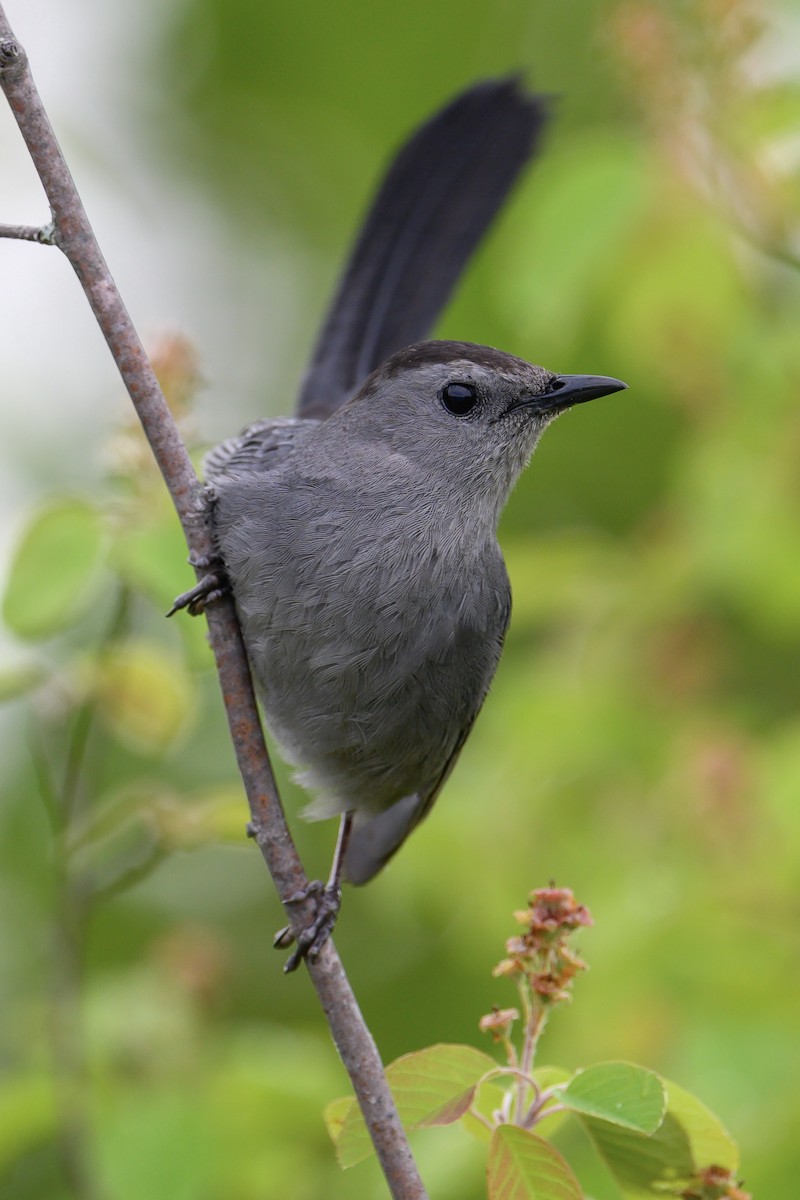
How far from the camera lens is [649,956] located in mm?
3232

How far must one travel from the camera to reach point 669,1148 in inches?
75.6

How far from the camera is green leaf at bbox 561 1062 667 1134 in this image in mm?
1735

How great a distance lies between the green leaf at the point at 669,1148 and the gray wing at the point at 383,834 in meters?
1.39

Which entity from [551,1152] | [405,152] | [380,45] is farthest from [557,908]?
[380,45]

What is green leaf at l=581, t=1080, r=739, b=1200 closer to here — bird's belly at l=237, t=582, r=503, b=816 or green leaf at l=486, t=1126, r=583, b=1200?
green leaf at l=486, t=1126, r=583, b=1200

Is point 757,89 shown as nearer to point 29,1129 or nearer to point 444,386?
point 444,386

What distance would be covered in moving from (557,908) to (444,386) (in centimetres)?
162

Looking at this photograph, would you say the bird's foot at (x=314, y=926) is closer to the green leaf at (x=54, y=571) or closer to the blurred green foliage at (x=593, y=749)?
the blurred green foliage at (x=593, y=749)

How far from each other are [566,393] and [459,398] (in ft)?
0.83

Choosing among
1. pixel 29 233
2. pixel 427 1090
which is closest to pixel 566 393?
pixel 29 233

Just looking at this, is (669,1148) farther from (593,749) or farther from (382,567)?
(593,749)

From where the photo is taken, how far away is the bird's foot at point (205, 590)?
2803 mm

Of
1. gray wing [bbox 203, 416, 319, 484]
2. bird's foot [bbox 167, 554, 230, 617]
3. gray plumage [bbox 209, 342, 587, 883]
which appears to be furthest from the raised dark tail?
bird's foot [bbox 167, 554, 230, 617]

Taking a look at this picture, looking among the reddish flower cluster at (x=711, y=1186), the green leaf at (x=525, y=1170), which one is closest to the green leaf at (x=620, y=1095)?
the green leaf at (x=525, y=1170)
